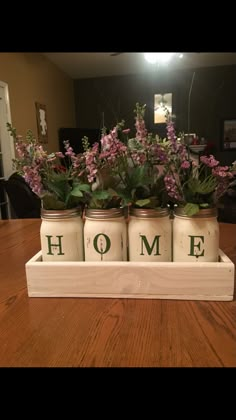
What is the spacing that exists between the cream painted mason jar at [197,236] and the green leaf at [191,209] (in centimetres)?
2

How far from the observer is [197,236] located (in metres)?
0.66

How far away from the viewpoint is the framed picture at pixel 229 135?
5594 millimetres

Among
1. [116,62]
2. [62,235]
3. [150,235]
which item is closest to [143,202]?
[150,235]

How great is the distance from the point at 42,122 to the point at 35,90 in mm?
435

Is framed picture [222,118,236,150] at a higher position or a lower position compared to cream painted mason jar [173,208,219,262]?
higher

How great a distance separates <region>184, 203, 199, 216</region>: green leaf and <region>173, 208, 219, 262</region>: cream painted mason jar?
19 millimetres

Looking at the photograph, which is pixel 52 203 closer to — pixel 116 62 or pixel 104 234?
pixel 104 234

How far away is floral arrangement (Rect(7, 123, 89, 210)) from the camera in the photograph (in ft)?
2.14

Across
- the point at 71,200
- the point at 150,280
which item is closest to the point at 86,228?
the point at 71,200

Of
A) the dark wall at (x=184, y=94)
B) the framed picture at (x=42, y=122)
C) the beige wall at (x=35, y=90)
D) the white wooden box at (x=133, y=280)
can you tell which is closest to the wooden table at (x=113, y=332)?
the white wooden box at (x=133, y=280)

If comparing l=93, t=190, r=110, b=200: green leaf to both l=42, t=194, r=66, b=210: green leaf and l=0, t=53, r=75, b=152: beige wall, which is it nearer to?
l=42, t=194, r=66, b=210: green leaf

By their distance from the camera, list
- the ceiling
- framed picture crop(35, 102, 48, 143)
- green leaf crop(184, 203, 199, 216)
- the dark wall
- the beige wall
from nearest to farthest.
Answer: green leaf crop(184, 203, 199, 216) → the beige wall → framed picture crop(35, 102, 48, 143) → the ceiling → the dark wall

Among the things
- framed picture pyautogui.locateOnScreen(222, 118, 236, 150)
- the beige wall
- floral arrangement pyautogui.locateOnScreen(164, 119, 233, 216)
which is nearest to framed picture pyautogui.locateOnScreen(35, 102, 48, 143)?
the beige wall
